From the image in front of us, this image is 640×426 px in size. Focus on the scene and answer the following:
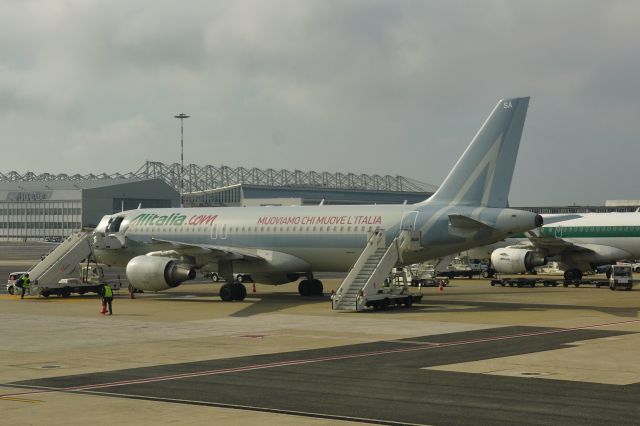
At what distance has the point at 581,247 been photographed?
67250 millimetres

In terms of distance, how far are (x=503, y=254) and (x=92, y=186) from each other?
13001 cm

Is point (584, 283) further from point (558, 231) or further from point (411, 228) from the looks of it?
point (411, 228)

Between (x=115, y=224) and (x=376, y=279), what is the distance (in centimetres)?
2070

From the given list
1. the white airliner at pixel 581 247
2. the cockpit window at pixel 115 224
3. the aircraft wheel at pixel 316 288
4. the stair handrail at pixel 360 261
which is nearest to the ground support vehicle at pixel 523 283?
the white airliner at pixel 581 247

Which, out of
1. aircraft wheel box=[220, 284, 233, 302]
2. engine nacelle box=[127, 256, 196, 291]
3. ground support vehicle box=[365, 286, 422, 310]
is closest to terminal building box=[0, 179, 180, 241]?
aircraft wheel box=[220, 284, 233, 302]

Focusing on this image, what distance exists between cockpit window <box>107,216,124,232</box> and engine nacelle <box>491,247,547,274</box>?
26.8m

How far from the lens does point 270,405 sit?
60.1 feet

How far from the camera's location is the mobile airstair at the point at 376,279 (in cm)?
4162

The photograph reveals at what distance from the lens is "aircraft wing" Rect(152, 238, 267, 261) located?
156ft

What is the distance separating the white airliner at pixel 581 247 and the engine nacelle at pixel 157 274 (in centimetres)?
2739

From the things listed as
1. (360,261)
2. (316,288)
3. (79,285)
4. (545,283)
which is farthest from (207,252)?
(545,283)

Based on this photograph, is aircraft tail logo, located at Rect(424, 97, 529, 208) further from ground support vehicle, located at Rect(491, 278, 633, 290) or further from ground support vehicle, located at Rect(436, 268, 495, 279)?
ground support vehicle, located at Rect(436, 268, 495, 279)

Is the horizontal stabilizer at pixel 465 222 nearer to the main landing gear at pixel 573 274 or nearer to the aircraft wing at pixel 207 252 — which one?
the aircraft wing at pixel 207 252

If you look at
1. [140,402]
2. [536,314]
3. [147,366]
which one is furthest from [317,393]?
[536,314]
